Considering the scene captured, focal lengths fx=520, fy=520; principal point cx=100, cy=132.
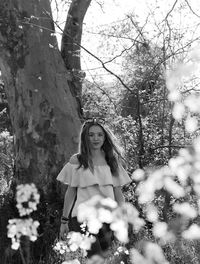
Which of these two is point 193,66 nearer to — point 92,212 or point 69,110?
point 92,212

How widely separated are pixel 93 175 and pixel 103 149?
0.30m

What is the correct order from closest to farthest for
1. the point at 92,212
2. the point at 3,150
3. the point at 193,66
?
the point at 193,66 < the point at 92,212 < the point at 3,150

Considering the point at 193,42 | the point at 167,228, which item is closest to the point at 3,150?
the point at 193,42

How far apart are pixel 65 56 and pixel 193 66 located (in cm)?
618

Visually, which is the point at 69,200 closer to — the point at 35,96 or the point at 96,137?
the point at 96,137

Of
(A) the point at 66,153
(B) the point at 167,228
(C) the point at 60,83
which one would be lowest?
(B) the point at 167,228

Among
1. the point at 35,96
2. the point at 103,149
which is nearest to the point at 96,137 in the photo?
the point at 103,149

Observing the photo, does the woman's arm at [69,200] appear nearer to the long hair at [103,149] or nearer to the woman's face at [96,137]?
the long hair at [103,149]

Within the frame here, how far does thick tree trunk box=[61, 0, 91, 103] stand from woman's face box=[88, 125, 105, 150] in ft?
8.23

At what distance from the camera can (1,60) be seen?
23.0 ft

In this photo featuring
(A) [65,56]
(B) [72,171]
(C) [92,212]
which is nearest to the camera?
(C) [92,212]

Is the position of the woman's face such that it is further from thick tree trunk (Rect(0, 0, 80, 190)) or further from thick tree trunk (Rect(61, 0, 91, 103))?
thick tree trunk (Rect(61, 0, 91, 103))

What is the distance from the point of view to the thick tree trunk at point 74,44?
7242 millimetres

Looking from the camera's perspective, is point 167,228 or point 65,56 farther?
point 65,56
